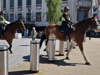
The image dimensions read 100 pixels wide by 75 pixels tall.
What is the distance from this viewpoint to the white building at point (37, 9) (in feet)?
90.4

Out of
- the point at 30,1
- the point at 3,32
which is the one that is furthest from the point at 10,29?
the point at 30,1

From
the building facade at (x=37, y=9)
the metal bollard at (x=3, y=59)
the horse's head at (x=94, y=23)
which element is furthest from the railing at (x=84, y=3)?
the metal bollard at (x=3, y=59)

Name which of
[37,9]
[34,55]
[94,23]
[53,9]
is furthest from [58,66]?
[37,9]

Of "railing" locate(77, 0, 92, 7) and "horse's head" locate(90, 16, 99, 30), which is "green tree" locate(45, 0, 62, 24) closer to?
"railing" locate(77, 0, 92, 7)

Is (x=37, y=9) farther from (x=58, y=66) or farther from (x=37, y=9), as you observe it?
(x=58, y=66)

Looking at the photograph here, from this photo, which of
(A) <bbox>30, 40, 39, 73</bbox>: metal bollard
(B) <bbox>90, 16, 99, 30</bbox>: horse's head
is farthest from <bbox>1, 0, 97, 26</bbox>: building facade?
(A) <bbox>30, 40, 39, 73</bbox>: metal bollard

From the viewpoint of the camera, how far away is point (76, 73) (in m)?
3.90

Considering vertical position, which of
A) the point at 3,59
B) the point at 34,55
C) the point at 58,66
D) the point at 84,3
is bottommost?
the point at 58,66

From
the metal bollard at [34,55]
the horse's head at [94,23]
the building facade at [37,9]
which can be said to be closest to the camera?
the metal bollard at [34,55]

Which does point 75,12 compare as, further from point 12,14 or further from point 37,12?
point 12,14

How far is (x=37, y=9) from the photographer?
97.7 ft

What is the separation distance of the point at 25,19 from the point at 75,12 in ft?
43.8

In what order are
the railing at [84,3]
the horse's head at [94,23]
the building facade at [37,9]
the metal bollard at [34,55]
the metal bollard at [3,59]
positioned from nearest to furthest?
the metal bollard at [3,59], the metal bollard at [34,55], the horse's head at [94,23], the railing at [84,3], the building facade at [37,9]

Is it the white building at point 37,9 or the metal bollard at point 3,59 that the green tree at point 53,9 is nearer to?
the white building at point 37,9
